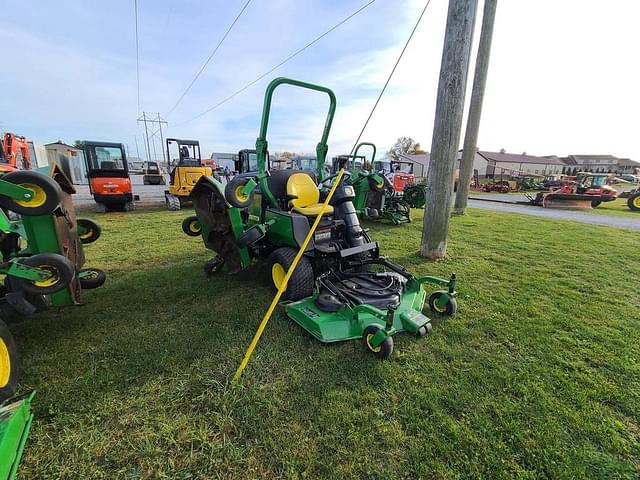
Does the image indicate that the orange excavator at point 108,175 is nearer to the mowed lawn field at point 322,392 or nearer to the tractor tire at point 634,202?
the mowed lawn field at point 322,392

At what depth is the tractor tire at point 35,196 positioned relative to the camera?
198 centimetres

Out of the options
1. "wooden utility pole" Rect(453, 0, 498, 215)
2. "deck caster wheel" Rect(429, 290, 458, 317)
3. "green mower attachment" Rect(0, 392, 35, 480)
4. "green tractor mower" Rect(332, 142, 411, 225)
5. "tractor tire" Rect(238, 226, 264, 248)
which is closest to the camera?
"green mower attachment" Rect(0, 392, 35, 480)

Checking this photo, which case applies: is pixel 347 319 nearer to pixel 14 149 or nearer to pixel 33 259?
pixel 33 259

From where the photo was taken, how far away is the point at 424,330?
2699mm

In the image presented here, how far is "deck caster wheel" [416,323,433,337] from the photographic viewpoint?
2669mm

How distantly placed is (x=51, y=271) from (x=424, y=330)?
291 centimetres

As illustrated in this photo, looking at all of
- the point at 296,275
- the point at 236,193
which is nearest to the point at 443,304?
the point at 296,275

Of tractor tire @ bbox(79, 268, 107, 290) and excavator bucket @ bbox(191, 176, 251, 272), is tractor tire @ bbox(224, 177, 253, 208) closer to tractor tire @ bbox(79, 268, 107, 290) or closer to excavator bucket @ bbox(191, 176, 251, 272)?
excavator bucket @ bbox(191, 176, 251, 272)

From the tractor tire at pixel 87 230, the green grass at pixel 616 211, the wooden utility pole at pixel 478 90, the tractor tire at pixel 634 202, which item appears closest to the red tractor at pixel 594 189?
the green grass at pixel 616 211

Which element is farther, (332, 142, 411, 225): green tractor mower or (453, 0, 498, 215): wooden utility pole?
(453, 0, 498, 215): wooden utility pole

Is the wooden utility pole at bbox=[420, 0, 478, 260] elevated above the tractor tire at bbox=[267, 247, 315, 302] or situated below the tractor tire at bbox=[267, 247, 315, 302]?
above

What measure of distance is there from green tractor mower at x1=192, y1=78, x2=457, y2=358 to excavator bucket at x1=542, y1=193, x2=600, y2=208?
558 inches

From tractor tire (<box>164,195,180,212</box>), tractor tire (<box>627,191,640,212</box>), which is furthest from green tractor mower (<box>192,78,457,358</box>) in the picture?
tractor tire (<box>627,191,640,212</box>)

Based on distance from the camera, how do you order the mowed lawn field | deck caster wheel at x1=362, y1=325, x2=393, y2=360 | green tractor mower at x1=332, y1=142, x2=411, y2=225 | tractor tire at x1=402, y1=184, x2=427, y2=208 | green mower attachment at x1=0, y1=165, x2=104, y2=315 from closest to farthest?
the mowed lawn field → green mower attachment at x1=0, y1=165, x2=104, y2=315 → deck caster wheel at x1=362, y1=325, x2=393, y2=360 → green tractor mower at x1=332, y1=142, x2=411, y2=225 → tractor tire at x1=402, y1=184, x2=427, y2=208
